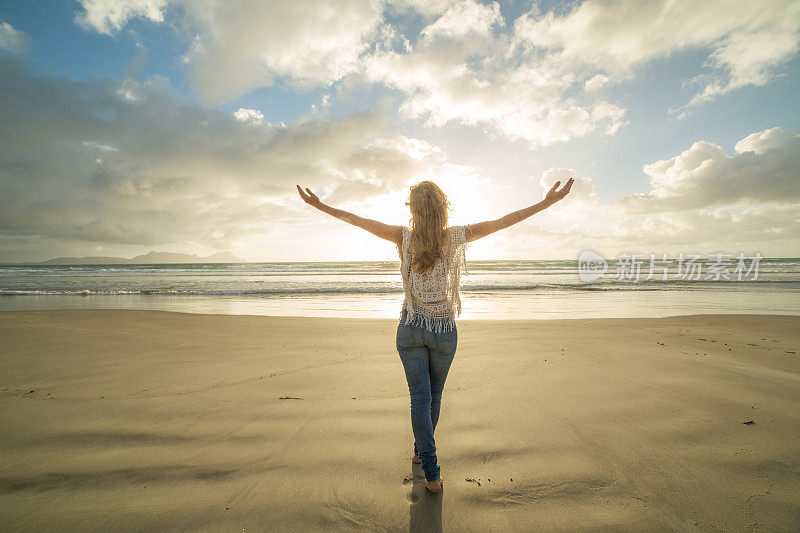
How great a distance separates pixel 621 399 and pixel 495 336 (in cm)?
327

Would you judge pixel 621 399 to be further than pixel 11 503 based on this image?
Yes

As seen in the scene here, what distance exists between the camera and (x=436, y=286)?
8.64ft

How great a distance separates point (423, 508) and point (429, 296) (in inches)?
55.7

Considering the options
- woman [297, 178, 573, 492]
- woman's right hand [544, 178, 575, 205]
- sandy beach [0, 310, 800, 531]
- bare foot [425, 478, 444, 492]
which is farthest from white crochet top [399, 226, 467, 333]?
sandy beach [0, 310, 800, 531]

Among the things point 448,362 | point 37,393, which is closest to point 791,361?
point 448,362

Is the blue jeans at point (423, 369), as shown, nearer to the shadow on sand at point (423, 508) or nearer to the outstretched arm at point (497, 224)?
the shadow on sand at point (423, 508)

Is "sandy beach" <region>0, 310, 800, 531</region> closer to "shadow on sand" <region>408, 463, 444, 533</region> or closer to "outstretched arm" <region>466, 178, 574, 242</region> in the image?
"shadow on sand" <region>408, 463, 444, 533</region>

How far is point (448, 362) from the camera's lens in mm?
2615

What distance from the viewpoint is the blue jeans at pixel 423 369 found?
8.18ft

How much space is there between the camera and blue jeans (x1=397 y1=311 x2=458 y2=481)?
2.49 m

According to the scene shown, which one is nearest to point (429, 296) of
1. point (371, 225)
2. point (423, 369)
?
point (423, 369)

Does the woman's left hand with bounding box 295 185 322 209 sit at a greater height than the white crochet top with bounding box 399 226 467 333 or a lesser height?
greater

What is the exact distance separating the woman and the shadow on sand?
0.08m

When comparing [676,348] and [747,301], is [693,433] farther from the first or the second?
[747,301]
